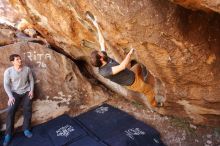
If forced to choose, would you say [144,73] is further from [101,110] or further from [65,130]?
[65,130]

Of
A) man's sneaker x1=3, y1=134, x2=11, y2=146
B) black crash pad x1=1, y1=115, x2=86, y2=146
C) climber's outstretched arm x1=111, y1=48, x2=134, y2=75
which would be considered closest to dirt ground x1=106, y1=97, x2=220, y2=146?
black crash pad x1=1, y1=115, x2=86, y2=146

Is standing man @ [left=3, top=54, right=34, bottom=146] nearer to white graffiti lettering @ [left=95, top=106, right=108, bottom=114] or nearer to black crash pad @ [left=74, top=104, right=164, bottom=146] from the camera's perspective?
black crash pad @ [left=74, top=104, right=164, bottom=146]

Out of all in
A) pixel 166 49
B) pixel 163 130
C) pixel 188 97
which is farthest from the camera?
pixel 163 130

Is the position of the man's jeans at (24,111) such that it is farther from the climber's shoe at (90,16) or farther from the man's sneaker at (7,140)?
the climber's shoe at (90,16)

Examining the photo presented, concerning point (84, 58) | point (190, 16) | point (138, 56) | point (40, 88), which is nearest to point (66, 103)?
point (40, 88)

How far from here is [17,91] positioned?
631cm

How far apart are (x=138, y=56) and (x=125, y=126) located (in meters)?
1.86

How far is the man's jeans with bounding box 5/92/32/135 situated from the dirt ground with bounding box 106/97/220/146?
2198mm

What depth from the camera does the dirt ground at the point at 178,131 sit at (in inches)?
234

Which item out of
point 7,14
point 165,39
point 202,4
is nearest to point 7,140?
point 165,39

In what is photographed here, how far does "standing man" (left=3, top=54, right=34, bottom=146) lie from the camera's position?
6.16 m

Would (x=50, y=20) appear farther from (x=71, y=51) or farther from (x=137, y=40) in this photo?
(x=137, y=40)

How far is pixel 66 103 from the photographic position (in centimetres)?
721

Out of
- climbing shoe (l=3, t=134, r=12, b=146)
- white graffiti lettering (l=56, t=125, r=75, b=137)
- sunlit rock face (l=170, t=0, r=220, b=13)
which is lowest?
climbing shoe (l=3, t=134, r=12, b=146)
